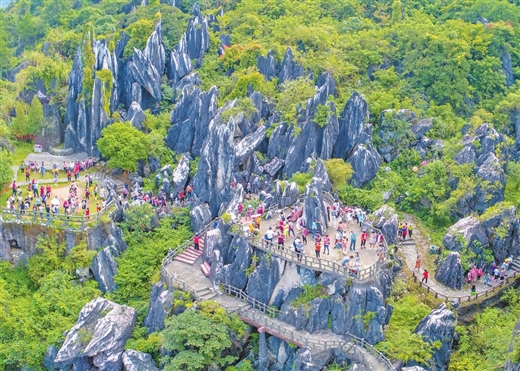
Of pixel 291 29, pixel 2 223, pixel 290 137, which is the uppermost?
pixel 291 29

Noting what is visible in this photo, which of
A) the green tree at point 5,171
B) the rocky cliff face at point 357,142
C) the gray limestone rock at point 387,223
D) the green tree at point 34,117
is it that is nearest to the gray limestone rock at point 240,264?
the gray limestone rock at point 387,223

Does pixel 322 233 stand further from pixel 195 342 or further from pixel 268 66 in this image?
pixel 268 66

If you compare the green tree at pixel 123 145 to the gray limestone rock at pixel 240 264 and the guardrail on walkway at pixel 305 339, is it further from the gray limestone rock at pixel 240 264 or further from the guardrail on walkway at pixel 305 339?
the guardrail on walkway at pixel 305 339

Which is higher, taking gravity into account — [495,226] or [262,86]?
[262,86]

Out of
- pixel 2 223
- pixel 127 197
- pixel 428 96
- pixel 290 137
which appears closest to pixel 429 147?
pixel 428 96

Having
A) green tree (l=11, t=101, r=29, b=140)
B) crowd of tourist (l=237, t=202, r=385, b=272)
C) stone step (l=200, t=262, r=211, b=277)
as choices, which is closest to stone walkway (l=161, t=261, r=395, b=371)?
stone step (l=200, t=262, r=211, b=277)

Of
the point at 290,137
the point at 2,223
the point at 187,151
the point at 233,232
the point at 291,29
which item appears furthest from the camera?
the point at 291,29

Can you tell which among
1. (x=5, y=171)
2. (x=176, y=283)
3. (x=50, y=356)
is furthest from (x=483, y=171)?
(x=5, y=171)

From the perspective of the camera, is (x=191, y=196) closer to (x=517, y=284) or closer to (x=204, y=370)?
(x=204, y=370)
